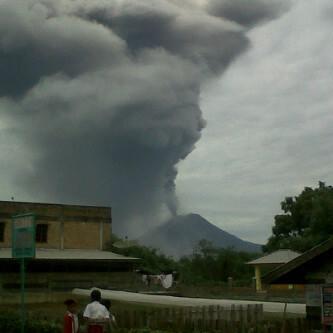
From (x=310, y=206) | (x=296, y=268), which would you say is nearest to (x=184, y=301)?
(x=296, y=268)

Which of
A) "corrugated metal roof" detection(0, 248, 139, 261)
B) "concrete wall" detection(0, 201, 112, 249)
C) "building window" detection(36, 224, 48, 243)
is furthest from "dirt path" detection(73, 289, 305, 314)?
"concrete wall" detection(0, 201, 112, 249)

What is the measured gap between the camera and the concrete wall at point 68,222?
5256 centimetres

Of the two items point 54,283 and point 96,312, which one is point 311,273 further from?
point 54,283

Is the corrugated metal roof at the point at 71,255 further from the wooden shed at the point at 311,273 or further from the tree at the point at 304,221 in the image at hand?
the wooden shed at the point at 311,273

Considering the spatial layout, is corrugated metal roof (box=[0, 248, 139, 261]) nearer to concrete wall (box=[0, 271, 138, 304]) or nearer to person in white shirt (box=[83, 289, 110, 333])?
concrete wall (box=[0, 271, 138, 304])

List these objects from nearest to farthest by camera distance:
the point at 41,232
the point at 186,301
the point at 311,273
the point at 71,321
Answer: the point at 71,321 → the point at 311,273 → the point at 186,301 → the point at 41,232

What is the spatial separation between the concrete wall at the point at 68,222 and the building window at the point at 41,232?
0.26 metres

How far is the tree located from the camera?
2518 inches

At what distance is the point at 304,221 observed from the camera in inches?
2906

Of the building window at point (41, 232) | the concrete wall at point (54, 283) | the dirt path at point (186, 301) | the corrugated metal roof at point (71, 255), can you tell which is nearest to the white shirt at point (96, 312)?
the dirt path at point (186, 301)

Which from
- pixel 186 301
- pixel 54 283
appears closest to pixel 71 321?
pixel 186 301

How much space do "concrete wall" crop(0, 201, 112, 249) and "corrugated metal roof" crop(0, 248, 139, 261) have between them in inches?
36.5

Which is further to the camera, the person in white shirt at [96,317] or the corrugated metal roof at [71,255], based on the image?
the corrugated metal roof at [71,255]

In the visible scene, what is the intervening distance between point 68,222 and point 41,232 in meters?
2.55
